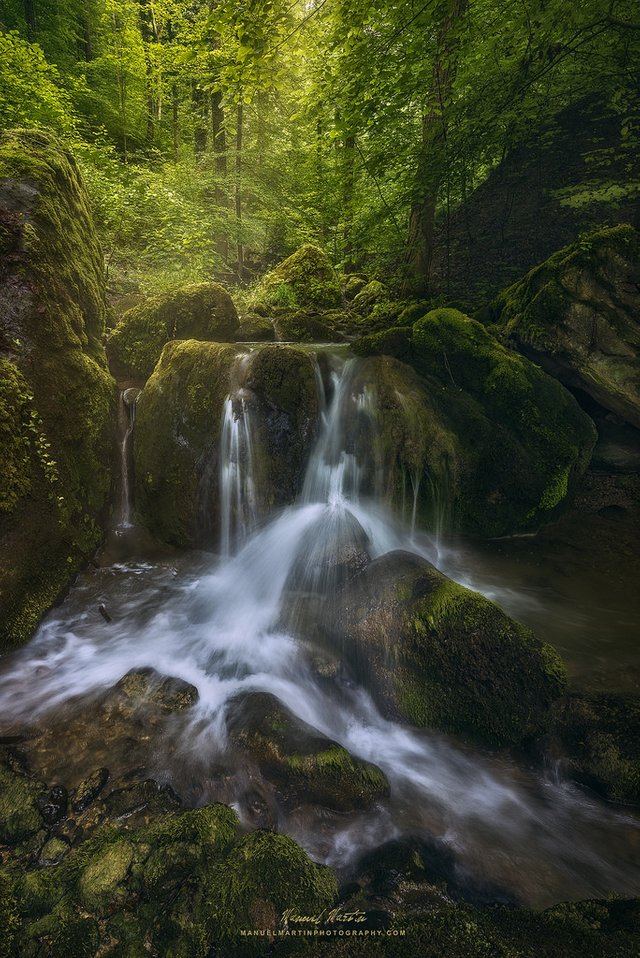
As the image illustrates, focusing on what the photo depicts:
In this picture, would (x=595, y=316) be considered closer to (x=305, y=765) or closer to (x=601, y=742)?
(x=601, y=742)

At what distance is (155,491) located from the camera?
20.0 feet

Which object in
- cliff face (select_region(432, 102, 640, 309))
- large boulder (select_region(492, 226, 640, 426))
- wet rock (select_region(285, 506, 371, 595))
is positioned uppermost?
cliff face (select_region(432, 102, 640, 309))

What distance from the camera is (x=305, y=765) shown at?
2.99 m

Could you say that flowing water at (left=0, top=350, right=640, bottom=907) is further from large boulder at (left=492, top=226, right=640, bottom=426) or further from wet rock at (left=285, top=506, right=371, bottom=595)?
large boulder at (left=492, top=226, right=640, bottom=426)

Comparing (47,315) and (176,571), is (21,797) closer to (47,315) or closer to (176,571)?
(176,571)

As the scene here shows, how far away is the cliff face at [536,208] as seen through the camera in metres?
7.81

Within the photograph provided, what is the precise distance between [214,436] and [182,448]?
52 centimetres

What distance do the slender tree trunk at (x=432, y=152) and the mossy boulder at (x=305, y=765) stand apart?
26.2 ft

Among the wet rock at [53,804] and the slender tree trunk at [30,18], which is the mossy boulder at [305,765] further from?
the slender tree trunk at [30,18]

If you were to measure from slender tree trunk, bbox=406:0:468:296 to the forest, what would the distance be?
0.09 meters

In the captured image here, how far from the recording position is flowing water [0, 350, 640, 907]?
2855mm

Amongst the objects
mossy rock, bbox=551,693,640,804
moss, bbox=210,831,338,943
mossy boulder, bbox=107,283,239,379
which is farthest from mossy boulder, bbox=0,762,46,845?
mossy boulder, bbox=107,283,239,379

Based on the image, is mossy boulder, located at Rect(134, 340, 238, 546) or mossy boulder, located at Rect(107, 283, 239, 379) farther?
mossy boulder, located at Rect(107, 283, 239, 379)

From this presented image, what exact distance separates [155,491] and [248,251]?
1252cm
